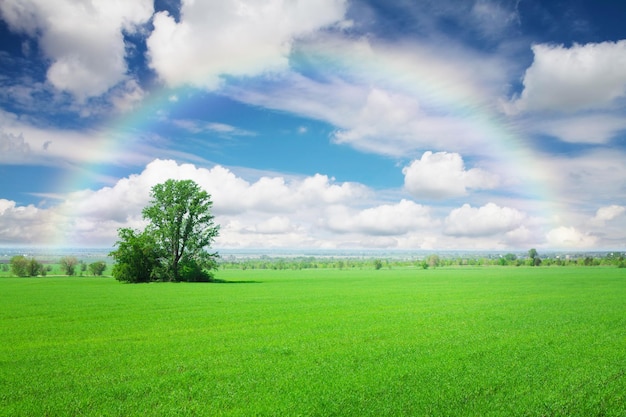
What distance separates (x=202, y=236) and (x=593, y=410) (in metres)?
65.4

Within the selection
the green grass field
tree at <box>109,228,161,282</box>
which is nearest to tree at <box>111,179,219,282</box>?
tree at <box>109,228,161,282</box>

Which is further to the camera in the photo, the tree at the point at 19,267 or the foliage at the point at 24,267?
the foliage at the point at 24,267

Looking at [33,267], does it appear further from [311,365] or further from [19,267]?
[311,365]

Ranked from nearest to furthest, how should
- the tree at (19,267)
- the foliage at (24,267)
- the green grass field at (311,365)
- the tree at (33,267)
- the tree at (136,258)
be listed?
1. the green grass field at (311,365)
2. the tree at (136,258)
3. the tree at (19,267)
4. the foliage at (24,267)
5. the tree at (33,267)

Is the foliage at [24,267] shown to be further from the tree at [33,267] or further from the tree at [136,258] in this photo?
the tree at [136,258]

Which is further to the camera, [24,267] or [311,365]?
[24,267]

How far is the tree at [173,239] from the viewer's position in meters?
68.1

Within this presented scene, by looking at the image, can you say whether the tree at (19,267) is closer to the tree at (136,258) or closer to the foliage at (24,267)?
the foliage at (24,267)

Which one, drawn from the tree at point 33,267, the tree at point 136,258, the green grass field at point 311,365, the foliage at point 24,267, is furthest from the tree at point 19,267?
the green grass field at point 311,365

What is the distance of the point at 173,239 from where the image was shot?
69.9m

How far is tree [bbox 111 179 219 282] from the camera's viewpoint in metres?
68.1

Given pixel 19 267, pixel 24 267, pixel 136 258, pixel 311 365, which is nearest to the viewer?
pixel 311 365

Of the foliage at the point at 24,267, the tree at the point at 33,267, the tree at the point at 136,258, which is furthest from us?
the tree at the point at 33,267

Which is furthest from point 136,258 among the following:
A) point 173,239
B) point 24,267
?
point 24,267
